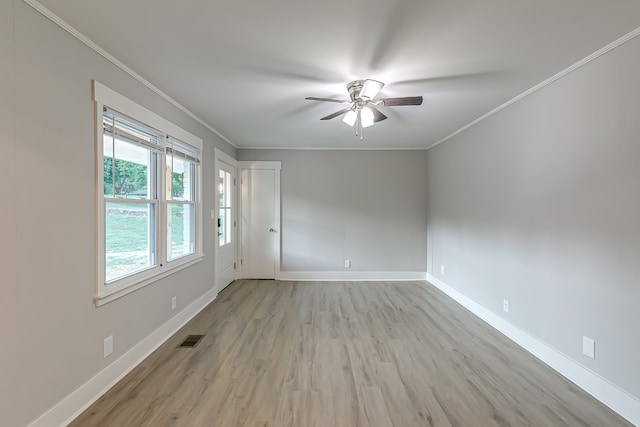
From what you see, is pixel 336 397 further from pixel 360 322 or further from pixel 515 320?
pixel 515 320

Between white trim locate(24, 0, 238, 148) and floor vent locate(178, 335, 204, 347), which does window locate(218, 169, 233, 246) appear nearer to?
white trim locate(24, 0, 238, 148)

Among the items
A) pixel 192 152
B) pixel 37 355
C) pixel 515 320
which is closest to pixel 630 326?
pixel 515 320

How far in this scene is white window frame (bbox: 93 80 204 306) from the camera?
2.04m

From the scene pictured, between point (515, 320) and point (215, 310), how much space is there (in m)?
3.43

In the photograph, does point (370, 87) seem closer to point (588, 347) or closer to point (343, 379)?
point (343, 379)

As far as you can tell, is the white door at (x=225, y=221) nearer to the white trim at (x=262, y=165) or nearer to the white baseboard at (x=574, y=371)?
the white trim at (x=262, y=165)

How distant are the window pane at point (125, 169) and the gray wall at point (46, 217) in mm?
190

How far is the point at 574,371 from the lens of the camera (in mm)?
2256

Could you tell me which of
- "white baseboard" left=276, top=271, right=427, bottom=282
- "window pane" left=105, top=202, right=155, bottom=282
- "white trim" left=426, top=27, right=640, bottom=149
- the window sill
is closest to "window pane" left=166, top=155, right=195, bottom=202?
"window pane" left=105, top=202, right=155, bottom=282

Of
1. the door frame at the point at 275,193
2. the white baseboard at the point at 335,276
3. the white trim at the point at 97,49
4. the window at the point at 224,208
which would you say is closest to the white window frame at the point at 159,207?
the white trim at the point at 97,49

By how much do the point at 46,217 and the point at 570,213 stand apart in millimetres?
3644

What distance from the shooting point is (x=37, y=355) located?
5.25ft

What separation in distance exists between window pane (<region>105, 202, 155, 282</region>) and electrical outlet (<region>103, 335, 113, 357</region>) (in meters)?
0.43

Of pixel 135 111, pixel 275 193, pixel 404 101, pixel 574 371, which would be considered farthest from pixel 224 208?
pixel 574 371
